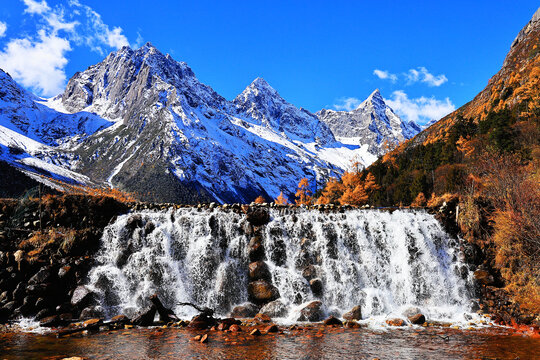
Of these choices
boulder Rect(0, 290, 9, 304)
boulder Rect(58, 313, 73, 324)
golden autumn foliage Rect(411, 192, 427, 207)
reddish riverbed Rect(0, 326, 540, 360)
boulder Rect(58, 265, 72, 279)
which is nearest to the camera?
reddish riverbed Rect(0, 326, 540, 360)

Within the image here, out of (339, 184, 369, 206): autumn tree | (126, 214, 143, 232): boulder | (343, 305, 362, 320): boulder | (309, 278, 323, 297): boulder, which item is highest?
(339, 184, 369, 206): autumn tree

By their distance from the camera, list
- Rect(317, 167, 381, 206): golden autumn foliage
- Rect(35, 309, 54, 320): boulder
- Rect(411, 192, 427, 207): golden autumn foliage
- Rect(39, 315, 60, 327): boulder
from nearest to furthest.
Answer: Rect(39, 315, 60, 327): boulder, Rect(35, 309, 54, 320): boulder, Rect(411, 192, 427, 207): golden autumn foliage, Rect(317, 167, 381, 206): golden autumn foliage

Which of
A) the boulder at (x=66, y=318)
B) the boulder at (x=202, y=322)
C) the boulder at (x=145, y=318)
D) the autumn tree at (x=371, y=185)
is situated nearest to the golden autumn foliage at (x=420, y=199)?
the autumn tree at (x=371, y=185)

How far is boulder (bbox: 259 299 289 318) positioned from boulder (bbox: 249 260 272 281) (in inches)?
92.0

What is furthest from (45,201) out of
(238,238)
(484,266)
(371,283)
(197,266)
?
(484,266)

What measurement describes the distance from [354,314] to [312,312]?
285cm

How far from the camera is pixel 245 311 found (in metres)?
22.0

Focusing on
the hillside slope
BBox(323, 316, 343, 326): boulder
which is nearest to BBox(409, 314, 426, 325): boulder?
BBox(323, 316, 343, 326): boulder

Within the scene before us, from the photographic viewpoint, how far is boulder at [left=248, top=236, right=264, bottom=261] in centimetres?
2564

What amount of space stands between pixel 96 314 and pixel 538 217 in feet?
104

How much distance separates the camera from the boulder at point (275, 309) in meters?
21.6

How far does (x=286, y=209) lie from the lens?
28812mm

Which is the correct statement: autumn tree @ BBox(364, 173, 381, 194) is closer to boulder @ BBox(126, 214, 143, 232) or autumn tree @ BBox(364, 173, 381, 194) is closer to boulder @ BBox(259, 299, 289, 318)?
boulder @ BBox(259, 299, 289, 318)

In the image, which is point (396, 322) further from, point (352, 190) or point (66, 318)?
point (352, 190)
